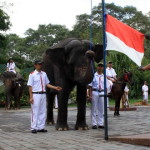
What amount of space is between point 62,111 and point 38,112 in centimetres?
76

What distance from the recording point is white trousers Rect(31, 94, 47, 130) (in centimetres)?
984

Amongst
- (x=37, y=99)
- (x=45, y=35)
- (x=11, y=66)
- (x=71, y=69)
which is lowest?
(x=37, y=99)

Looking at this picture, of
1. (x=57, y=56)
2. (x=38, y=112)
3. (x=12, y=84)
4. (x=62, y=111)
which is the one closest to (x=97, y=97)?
(x=62, y=111)

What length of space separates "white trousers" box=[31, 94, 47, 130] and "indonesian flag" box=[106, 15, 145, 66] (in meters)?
2.72

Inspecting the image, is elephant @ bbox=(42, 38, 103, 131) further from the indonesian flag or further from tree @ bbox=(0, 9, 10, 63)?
tree @ bbox=(0, 9, 10, 63)

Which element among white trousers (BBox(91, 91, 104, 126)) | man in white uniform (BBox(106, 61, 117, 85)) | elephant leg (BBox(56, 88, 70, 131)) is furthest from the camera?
man in white uniform (BBox(106, 61, 117, 85))

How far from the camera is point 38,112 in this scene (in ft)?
32.6

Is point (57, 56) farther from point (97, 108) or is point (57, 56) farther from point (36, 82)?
point (97, 108)

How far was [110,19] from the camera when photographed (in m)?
8.29

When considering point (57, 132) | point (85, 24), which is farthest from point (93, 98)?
point (85, 24)

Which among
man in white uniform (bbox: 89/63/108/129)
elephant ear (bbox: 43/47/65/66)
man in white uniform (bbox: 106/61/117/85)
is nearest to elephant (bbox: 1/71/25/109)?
man in white uniform (bbox: 106/61/117/85)

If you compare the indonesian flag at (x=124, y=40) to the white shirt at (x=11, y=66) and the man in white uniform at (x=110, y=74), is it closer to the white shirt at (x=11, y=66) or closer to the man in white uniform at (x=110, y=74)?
the man in white uniform at (x=110, y=74)

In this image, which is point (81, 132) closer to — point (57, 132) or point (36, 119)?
point (57, 132)

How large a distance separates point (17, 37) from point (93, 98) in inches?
2779
